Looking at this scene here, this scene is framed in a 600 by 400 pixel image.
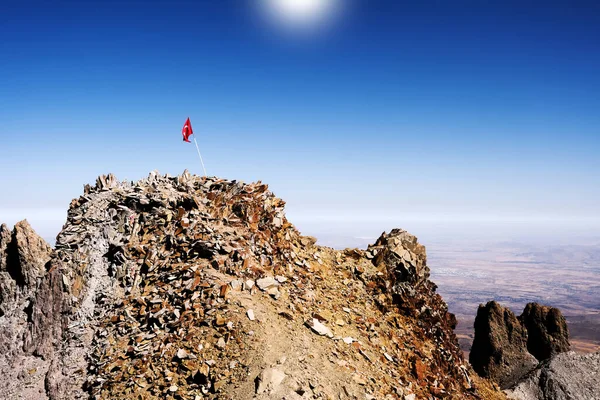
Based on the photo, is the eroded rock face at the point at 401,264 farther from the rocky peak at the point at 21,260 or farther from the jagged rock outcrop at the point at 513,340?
the jagged rock outcrop at the point at 513,340

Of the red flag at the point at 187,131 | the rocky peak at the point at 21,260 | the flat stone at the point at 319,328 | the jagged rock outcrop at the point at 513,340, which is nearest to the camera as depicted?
the flat stone at the point at 319,328

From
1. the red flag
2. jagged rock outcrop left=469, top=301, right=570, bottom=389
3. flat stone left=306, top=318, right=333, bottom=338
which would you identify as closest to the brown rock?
the red flag

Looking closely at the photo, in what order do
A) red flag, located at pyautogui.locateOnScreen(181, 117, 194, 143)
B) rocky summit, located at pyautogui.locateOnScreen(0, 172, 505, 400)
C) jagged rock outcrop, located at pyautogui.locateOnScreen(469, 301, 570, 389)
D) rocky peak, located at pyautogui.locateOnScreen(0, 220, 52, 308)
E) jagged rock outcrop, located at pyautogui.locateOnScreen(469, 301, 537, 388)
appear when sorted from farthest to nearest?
jagged rock outcrop, located at pyautogui.locateOnScreen(469, 301, 570, 389)
jagged rock outcrop, located at pyautogui.locateOnScreen(469, 301, 537, 388)
red flag, located at pyautogui.locateOnScreen(181, 117, 194, 143)
rocky peak, located at pyautogui.locateOnScreen(0, 220, 52, 308)
rocky summit, located at pyautogui.locateOnScreen(0, 172, 505, 400)

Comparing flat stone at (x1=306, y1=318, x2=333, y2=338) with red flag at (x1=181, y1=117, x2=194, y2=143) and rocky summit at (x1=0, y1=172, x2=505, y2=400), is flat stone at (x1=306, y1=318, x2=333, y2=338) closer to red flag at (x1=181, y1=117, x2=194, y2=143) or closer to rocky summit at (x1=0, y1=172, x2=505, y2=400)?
rocky summit at (x1=0, y1=172, x2=505, y2=400)

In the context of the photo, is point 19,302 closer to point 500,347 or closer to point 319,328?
point 319,328

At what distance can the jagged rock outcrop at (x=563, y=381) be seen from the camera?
4050 centimetres

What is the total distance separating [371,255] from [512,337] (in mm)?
46134

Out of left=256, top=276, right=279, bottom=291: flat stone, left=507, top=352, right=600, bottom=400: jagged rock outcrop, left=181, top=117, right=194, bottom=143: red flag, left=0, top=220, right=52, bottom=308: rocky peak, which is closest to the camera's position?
left=256, top=276, right=279, bottom=291: flat stone

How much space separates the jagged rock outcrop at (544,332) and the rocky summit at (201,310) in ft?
150

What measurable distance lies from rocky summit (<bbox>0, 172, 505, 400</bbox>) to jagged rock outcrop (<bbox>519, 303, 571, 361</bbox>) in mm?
45800

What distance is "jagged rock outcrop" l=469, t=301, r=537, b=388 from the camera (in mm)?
53375

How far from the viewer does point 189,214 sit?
19562mm

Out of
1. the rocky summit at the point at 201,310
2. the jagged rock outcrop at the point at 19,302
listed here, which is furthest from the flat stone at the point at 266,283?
the jagged rock outcrop at the point at 19,302

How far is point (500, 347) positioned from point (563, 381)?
1292cm
